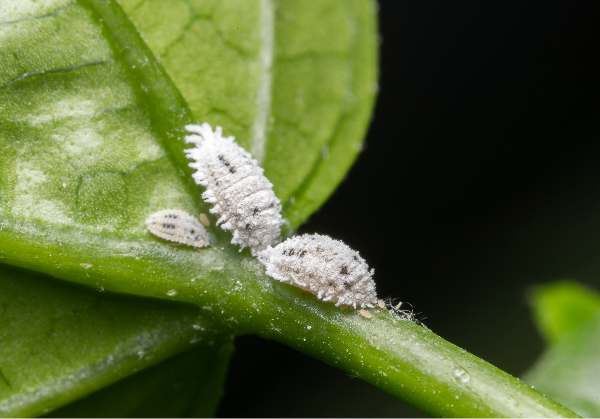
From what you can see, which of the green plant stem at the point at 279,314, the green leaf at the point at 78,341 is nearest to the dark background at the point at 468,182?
the green leaf at the point at 78,341

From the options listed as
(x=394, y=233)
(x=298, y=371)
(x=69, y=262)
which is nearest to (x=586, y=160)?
(x=394, y=233)

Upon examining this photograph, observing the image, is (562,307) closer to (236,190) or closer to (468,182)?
(468,182)

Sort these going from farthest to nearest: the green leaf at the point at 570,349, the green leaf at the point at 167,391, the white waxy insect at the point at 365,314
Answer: the green leaf at the point at 570,349 < the green leaf at the point at 167,391 < the white waxy insect at the point at 365,314

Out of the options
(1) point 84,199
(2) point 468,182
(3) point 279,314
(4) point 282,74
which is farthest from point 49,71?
(2) point 468,182

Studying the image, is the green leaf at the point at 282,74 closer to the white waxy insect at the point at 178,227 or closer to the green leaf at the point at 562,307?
the white waxy insect at the point at 178,227

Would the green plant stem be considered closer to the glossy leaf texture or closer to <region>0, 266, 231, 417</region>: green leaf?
the glossy leaf texture
